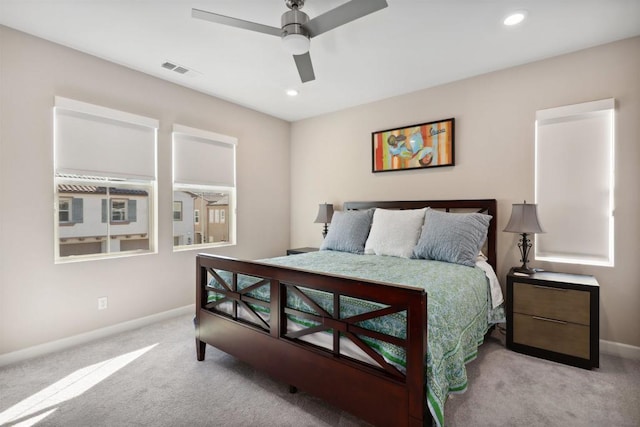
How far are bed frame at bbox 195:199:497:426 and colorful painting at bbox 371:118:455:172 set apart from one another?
241 cm

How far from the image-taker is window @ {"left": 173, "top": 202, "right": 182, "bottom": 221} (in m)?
3.56

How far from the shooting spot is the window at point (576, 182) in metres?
2.67

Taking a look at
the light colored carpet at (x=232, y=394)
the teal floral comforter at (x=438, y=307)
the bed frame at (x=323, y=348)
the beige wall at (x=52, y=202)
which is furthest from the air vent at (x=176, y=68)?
the light colored carpet at (x=232, y=394)

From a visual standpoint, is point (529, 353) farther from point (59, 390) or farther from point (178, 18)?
point (178, 18)

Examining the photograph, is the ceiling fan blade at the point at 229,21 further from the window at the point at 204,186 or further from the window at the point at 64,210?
the window at the point at 64,210

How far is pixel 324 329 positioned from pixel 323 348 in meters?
0.14

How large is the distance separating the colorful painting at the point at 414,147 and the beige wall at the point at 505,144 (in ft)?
0.30

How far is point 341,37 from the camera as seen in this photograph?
2.55 m

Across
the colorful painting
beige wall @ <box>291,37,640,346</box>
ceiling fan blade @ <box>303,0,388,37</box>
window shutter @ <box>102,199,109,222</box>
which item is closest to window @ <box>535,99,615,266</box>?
beige wall @ <box>291,37,640,346</box>

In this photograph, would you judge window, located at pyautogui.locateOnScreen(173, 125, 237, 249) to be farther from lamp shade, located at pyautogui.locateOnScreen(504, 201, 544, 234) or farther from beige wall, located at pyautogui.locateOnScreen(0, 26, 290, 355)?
lamp shade, located at pyautogui.locateOnScreen(504, 201, 544, 234)

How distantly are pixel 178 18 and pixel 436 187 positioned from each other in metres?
2.96

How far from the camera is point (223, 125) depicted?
4.01 m

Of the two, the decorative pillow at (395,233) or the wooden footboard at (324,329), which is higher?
the decorative pillow at (395,233)

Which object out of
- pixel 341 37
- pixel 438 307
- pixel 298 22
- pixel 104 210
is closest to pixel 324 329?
pixel 438 307
